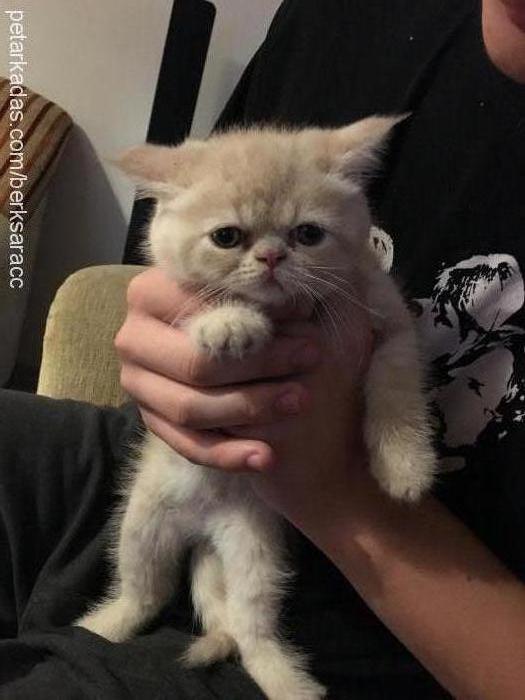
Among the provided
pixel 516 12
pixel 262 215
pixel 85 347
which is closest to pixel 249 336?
pixel 262 215

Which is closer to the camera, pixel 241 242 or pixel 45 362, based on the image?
pixel 241 242

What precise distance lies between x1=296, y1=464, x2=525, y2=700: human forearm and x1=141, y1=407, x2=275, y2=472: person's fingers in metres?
0.10

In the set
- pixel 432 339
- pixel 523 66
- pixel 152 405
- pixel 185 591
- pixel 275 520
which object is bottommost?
pixel 185 591

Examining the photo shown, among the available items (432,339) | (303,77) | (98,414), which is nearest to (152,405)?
(98,414)

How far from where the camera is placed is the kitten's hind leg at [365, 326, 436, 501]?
0.68 metres

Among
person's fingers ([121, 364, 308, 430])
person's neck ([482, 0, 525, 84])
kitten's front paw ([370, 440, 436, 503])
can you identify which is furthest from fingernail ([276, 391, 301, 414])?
person's neck ([482, 0, 525, 84])

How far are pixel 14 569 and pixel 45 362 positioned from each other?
0.46 meters

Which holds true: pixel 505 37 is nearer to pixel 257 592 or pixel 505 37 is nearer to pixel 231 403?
pixel 231 403

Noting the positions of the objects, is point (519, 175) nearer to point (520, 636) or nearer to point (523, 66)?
point (523, 66)

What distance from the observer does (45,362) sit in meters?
1.20

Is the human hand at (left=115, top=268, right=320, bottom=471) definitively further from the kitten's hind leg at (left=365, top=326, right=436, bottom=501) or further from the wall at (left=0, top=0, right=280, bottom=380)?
the wall at (left=0, top=0, right=280, bottom=380)

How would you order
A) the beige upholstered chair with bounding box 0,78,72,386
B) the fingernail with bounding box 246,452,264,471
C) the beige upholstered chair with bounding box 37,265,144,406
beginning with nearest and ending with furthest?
1. the fingernail with bounding box 246,452,264,471
2. the beige upholstered chair with bounding box 37,265,144,406
3. the beige upholstered chair with bounding box 0,78,72,386

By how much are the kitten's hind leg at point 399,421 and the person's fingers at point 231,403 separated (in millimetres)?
85

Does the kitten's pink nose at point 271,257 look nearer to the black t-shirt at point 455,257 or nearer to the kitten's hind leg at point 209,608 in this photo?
the black t-shirt at point 455,257
